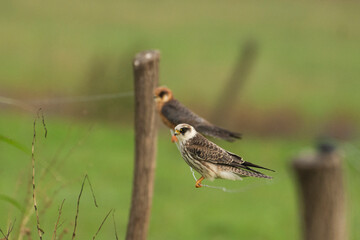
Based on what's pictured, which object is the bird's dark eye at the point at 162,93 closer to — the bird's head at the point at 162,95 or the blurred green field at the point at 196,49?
the bird's head at the point at 162,95

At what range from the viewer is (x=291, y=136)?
28.7 m

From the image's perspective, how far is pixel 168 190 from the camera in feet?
81.3

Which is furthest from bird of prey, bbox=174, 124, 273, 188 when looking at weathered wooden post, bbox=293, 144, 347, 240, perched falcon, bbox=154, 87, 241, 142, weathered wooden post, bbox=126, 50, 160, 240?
weathered wooden post, bbox=293, 144, 347, 240

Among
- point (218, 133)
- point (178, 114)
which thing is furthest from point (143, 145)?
point (218, 133)

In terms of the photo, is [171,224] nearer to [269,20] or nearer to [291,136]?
[291,136]

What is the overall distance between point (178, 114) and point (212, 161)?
99 centimetres

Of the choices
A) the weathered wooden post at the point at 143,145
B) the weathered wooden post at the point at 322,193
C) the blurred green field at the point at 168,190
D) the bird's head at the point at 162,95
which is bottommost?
the bird's head at the point at 162,95

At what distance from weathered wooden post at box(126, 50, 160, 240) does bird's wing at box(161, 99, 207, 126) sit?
143cm

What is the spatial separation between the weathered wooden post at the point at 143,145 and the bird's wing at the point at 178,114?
1433 millimetres

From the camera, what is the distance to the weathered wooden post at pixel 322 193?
379 inches

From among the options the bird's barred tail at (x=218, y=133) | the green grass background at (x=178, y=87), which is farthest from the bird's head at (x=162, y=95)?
the green grass background at (x=178, y=87)

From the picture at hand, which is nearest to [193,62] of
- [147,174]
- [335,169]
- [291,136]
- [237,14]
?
[291,136]

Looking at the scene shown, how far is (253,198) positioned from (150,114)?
766 inches

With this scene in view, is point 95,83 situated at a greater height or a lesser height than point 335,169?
greater
